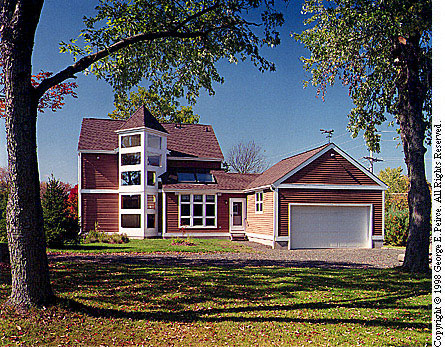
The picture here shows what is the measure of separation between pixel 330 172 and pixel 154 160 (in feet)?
29.3

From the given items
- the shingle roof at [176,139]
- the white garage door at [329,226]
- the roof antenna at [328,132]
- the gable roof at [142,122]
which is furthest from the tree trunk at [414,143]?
the gable roof at [142,122]

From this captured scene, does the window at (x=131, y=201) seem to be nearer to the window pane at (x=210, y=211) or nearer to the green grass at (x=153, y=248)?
the green grass at (x=153, y=248)

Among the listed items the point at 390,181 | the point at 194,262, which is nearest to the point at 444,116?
the point at 194,262

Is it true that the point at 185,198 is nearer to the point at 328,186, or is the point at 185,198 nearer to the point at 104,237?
the point at 104,237

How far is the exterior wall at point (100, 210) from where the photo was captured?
19.0 m

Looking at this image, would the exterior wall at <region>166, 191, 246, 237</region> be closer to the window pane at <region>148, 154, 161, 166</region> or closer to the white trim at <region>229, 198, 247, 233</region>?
the white trim at <region>229, 198, 247, 233</region>

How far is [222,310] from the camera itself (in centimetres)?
636

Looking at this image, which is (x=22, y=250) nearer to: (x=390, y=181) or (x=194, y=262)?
(x=194, y=262)

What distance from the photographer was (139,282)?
824 centimetres

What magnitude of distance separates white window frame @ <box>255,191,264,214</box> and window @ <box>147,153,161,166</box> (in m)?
5.40

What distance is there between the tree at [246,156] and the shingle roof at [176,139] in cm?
141

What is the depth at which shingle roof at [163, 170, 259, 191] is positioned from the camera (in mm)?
19878

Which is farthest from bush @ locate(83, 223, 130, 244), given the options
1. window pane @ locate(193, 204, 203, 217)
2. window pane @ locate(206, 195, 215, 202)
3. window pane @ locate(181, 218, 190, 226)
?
window pane @ locate(206, 195, 215, 202)

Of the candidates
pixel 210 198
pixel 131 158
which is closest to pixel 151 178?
pixel 131 158
